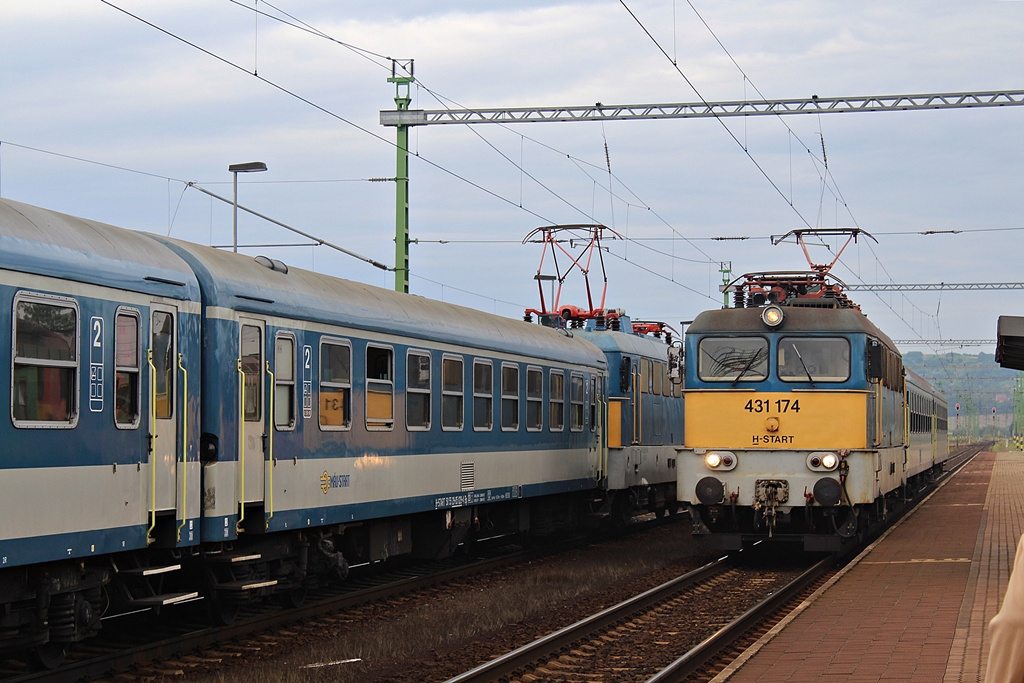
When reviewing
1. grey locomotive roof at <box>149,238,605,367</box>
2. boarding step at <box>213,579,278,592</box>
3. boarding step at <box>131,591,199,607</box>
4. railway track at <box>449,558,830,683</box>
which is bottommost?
railway track at <box>449,558,830,683</box>

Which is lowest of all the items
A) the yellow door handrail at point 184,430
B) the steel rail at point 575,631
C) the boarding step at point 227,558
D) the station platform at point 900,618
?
the steel rail at point 575,631

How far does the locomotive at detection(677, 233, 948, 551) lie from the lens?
53.6 feet

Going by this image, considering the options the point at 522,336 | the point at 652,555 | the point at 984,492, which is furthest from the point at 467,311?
the point at 984,492

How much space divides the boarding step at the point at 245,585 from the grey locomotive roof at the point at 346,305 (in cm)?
243

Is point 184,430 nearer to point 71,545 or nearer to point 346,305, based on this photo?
point 71,545

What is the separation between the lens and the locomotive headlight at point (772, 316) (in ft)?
55.4

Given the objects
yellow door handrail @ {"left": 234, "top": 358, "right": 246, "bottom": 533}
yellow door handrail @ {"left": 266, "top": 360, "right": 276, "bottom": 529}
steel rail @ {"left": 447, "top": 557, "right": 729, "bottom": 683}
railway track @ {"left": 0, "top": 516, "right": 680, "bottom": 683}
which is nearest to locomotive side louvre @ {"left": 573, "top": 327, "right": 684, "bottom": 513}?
steel rail @ {"left": 447, "top": 557, "right": 729, "bottom": 683}

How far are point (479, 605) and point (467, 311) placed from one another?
16.2ft

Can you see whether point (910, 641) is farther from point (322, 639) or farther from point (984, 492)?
point (984, 492)

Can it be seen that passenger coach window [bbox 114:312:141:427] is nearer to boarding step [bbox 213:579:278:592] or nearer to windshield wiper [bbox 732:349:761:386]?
boarding step [bbox 213:579:278:592]

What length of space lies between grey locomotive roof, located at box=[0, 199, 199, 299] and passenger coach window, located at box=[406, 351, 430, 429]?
4362mm

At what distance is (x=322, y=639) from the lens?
1145cm

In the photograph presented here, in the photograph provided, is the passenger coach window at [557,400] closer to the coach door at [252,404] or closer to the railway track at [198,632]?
the railway track at [198,632]

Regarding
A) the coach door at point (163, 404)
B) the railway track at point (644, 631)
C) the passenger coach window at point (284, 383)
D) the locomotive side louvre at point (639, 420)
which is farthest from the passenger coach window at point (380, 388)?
the locomotive side louvre at point (639, 420)
